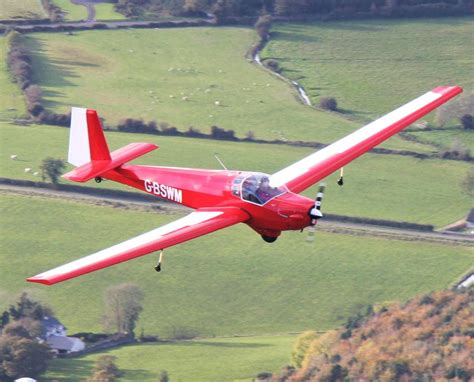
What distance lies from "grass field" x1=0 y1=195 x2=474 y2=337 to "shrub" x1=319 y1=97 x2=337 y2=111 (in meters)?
39.3

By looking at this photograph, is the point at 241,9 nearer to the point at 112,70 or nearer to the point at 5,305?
the point at 112,70

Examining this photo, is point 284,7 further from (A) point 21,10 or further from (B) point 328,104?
(B) point 328,104

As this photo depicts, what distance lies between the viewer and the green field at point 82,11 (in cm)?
18312

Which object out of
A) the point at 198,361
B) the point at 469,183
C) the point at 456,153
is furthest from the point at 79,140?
the point at 456,153

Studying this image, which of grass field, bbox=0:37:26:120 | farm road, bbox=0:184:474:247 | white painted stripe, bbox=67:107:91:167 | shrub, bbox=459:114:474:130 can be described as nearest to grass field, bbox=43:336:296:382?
farm road, bbox=0:184:474:247

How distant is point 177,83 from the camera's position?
16038cm

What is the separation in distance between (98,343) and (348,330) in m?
19.9

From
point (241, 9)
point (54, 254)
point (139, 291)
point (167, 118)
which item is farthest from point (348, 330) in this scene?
point (241, 9)

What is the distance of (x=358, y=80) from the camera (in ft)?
545

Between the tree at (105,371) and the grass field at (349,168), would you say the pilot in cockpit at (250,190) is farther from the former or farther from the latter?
the grass field at (349,168)

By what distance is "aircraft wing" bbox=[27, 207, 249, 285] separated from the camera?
188 feet

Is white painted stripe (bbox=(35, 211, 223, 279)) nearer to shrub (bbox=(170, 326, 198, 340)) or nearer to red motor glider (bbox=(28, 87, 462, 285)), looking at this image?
red motor glider (bbox=(28, 87, 462, 285))

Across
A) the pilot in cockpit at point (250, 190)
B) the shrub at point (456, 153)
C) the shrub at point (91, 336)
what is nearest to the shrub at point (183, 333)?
the shrub at point (91, 336)

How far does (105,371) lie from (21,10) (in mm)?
94916
